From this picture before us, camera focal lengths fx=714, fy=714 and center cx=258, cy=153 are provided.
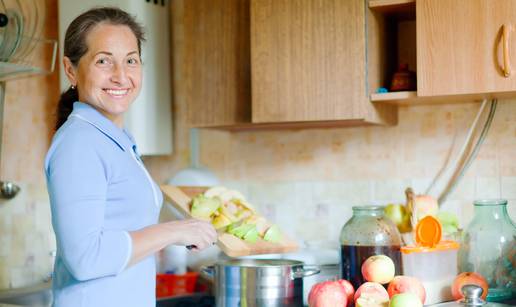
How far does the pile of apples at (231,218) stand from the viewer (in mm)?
1944

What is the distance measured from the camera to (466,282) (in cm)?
180

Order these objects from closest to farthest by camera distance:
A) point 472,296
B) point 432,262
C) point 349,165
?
point 472,296 → point 432,262 → point 349,165

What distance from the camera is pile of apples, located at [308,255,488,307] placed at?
1.71 metres

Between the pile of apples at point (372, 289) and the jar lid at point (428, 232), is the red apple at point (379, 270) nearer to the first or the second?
the pile of apples at point (372, 289)

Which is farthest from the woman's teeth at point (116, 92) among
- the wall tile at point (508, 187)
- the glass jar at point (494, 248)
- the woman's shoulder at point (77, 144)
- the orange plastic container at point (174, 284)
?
the wall tile at point (508, 187)

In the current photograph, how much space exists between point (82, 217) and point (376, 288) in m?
0.81

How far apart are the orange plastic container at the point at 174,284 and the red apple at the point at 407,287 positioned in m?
0.89

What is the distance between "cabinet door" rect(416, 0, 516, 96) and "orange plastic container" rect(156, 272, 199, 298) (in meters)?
1.05

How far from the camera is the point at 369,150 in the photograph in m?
2.34

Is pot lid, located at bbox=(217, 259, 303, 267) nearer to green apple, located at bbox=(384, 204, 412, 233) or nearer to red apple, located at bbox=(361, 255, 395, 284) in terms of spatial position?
red apple, located at bbox=(361, 255, 395, 284)

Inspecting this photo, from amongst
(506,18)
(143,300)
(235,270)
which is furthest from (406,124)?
(143,300)

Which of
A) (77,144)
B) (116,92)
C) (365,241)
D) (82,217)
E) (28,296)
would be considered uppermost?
(116,92)

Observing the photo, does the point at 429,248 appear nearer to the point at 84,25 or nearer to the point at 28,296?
the point at 84,25

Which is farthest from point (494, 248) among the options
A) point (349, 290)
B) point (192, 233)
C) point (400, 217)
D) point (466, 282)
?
point (192, 233)
